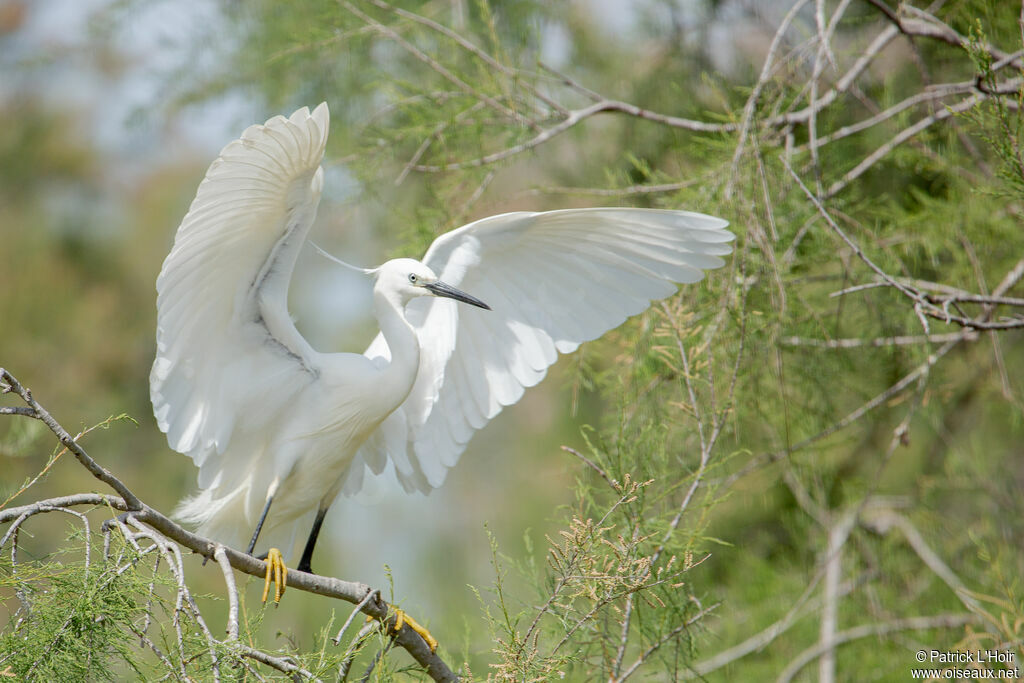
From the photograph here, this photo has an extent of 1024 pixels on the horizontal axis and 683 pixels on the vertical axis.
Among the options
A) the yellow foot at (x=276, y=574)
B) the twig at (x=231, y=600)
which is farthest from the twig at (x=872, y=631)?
the twig at (x=231, y=600)

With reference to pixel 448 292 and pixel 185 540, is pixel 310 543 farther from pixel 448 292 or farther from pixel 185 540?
pixel 185 540

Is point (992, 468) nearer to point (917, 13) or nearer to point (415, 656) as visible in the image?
point (917, 13)

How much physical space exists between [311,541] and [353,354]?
1.50 ft

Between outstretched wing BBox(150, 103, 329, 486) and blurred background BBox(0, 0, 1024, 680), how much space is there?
1.02 ft

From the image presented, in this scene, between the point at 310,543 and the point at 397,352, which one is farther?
the point at 310,543

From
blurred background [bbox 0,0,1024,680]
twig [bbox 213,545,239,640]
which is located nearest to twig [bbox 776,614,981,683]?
blurred background [bbox 0,0,1024,680]

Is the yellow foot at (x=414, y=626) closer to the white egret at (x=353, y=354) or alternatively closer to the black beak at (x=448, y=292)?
the white egret at (x=353, y=354)

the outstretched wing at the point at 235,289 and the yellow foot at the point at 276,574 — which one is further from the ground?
the outstretched wing at the point at 235,289

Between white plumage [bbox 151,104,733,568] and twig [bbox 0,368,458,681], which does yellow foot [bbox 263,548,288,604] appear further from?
white plumage [bbox 151,104,733,568]

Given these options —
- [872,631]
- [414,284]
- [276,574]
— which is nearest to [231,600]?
[276,574]

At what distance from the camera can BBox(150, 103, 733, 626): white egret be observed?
1.80 metres

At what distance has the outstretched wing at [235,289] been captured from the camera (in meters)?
1.64

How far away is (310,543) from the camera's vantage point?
2.17 metres

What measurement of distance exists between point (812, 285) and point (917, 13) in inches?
34.6
